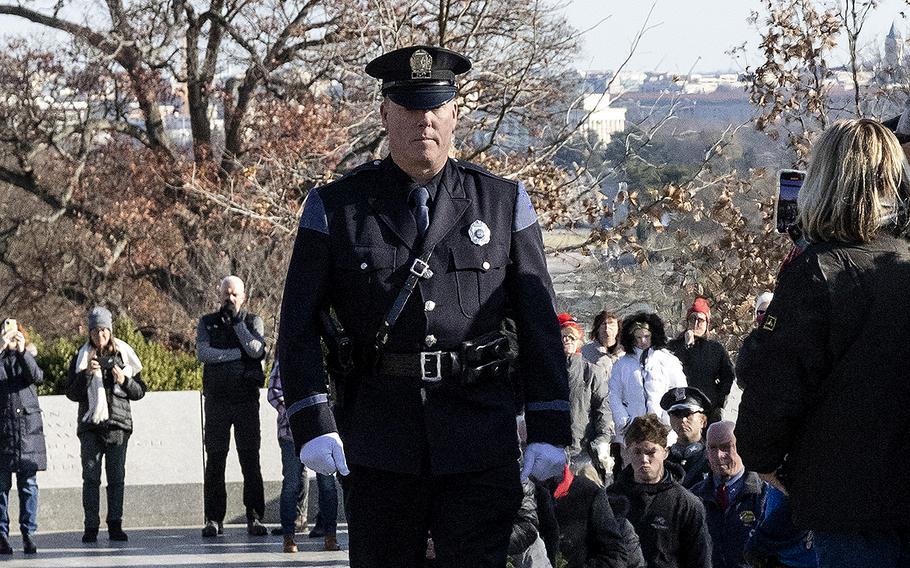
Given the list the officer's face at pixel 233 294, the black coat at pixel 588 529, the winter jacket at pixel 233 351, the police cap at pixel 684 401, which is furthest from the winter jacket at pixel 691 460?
the officer's face at pixel 233 294

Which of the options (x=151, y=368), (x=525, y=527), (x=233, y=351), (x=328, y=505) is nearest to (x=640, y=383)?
(x=328, y=505)

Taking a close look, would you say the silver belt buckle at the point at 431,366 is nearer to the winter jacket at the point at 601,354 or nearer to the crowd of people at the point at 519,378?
the crowd of people at the point at 519,378

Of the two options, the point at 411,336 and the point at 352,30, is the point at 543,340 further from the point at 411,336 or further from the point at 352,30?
the point at 352,30

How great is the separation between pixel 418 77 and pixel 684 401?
465cm

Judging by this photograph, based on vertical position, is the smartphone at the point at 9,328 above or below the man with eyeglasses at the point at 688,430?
above

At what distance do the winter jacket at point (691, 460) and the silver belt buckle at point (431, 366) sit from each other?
3190mm

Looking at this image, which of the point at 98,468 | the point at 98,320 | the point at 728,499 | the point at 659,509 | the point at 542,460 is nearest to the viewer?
the point at 542,460

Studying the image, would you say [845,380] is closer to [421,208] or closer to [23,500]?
[421,208]

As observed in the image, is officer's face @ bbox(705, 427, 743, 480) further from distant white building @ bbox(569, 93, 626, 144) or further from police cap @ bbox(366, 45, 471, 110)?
distant white building @ bbox(569, 93, 626, 144)

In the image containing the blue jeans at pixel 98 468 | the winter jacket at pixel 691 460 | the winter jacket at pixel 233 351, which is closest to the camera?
the winter jacket at pixel 691 460

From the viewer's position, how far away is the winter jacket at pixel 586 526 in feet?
22.5

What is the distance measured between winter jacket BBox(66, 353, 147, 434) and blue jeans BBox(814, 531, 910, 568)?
8.56 m

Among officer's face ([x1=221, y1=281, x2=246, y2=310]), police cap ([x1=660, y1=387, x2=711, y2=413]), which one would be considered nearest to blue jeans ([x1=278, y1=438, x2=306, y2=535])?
officer's face ([x1=221, y1=281, x2=246, y2=310])

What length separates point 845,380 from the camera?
13.3 feet
